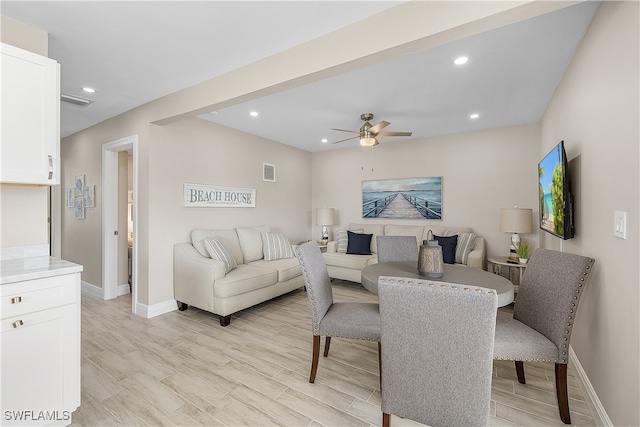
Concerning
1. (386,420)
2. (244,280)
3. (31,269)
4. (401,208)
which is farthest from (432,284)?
(401,208)

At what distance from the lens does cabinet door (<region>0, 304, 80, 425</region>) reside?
1473mm

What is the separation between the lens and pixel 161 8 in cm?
183

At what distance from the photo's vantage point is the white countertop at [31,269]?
1.49m

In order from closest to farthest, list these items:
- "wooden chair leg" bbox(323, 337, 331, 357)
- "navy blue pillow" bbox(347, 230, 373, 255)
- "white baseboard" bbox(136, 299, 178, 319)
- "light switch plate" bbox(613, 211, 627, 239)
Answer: "light switch plate" bbox(613, 211, 627, 239) < "wooden chair leg" bbox(323, 337, 331, 357) < "white baseboard" bbox(136, 299, 178, 319) < "navy blue pillow" bbox(347, 230, 373, 255)

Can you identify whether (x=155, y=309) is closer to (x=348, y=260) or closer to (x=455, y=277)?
(x=348, y=260)

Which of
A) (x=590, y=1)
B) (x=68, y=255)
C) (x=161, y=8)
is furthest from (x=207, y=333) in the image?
(x=590, y=1)

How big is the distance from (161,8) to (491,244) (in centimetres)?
474

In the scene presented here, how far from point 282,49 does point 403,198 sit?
3.51 metres

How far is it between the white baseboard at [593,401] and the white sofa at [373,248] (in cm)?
196

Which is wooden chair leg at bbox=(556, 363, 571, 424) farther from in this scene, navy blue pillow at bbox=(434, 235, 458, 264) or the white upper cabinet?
the white upper cabinet

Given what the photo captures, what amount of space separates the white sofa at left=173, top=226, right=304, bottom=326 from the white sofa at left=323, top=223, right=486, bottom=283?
82 centimetres

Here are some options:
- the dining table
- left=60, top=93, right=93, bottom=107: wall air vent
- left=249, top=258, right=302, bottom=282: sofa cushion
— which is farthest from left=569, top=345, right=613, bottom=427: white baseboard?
left=60, top=93, right=93, bottom=107: wall air vent

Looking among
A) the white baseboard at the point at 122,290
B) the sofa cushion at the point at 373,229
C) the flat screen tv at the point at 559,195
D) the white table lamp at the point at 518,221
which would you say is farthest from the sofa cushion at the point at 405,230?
the white baseboard at the point at 122,290

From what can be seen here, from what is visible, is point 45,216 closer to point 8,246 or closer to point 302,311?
point 8,246
